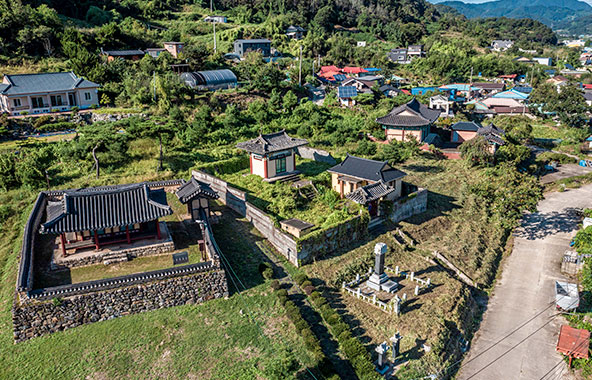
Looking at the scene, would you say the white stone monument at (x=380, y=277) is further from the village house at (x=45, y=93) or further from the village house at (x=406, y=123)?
the village house at (x=45, y=93)

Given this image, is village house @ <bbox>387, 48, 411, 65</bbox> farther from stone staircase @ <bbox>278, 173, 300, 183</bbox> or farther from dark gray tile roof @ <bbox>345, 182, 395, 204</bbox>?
dark gray tile roof @ <bbox>345, 182, 395, 204</bbox>

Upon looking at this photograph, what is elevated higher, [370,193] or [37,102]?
[37,102]

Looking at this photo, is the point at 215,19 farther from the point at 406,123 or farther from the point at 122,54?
the point at 406,123

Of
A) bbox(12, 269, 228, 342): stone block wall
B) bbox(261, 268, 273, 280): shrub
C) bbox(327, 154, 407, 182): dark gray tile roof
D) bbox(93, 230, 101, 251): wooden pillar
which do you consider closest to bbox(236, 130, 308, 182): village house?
bbox(327, 154, 407, 182): dark gray tile roof

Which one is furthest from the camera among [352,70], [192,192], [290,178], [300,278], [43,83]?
[352,70]

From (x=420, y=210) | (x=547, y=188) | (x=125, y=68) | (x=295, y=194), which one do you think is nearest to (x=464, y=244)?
(x=420, y=210)

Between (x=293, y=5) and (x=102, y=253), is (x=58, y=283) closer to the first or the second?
(x=102, y=253)

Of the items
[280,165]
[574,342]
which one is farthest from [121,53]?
[574,342]
